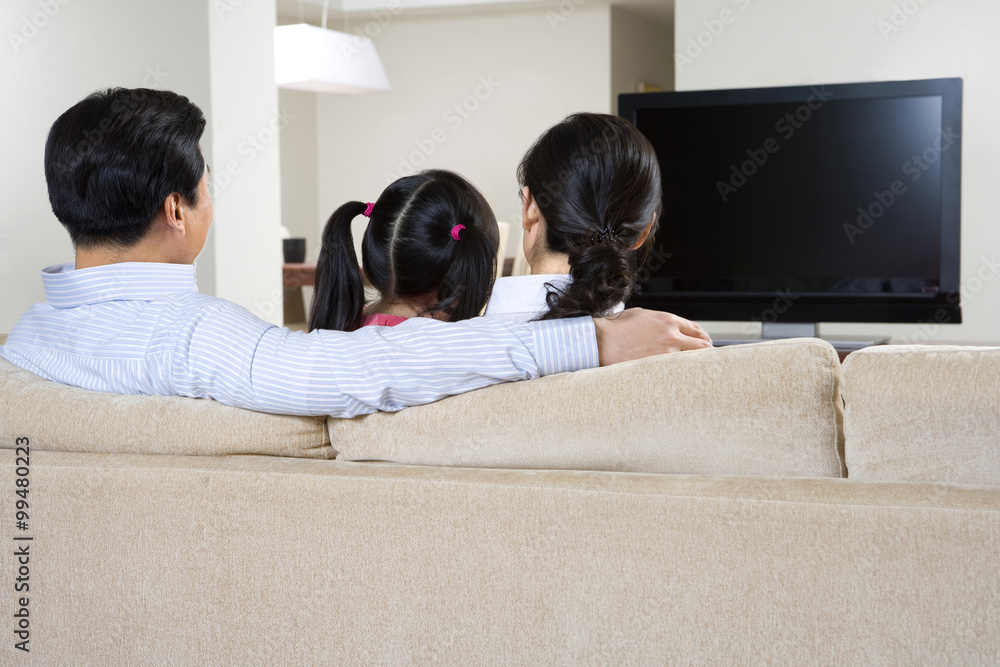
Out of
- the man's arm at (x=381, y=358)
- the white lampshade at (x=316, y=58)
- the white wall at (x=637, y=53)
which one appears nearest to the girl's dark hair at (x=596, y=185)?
the man's arm at (x=381, y=358)

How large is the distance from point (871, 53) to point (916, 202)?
119 cm

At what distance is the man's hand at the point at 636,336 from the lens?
99 cm

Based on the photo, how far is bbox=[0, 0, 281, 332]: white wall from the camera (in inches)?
102

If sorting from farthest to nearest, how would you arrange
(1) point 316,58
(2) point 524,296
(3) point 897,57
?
1. (3) point 897,57
2. (1) point 316,58
3. (2) point 524,296

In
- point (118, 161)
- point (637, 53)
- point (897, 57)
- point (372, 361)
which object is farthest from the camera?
point (637, 53)

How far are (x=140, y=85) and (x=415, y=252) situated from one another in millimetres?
2000

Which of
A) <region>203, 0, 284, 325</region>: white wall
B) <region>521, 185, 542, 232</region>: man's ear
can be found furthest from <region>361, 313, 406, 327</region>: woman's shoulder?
<region>203, 0, 284, 325</region>: white wall

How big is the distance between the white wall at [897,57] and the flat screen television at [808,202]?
0.94 m

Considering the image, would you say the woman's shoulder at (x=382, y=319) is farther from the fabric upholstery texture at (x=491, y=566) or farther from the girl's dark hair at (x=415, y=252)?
the fabric upholstery texture at (x=491, y=566)

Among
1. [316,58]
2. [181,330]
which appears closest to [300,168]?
[316,58]

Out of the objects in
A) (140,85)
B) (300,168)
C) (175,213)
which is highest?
(300,168)

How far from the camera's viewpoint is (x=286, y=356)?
95 centimetres

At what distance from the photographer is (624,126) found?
4.51 feet

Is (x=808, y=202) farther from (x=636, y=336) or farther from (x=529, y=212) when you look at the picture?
(x=636, y=336)
